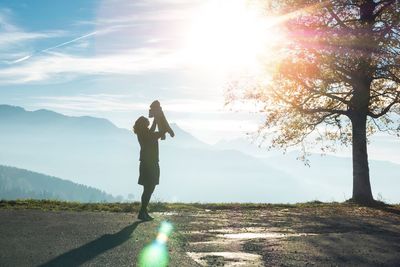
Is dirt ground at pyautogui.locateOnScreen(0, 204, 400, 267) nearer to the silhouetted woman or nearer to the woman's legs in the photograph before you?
the woman's legs

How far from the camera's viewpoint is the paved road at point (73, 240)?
7305 mm

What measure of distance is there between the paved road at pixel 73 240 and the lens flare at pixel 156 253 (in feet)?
0.37

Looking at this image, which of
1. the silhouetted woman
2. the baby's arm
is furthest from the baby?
the silhouetted woman

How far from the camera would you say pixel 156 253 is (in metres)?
8.11

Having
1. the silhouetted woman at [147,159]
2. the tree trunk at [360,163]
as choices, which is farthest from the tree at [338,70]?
the silhouetted woman at [147,159]

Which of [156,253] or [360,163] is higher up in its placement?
[360,163]

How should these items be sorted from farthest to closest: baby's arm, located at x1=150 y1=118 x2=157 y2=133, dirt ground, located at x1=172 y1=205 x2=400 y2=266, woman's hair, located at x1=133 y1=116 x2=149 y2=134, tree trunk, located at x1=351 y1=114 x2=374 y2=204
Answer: tree trunk, located at x1=351 y1=114 x2=374 y2=204 < baby's arm, located at x1=150 y1=118 x2=157 y2=133 < woman's hair, located at x1=133 y1=116 x2=149 y2=134 < dirt ground, located at x1=172 y1=205 x2=400 y2=266

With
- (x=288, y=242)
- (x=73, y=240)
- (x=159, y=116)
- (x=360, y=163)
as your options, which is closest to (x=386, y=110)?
(x=360, y=163)

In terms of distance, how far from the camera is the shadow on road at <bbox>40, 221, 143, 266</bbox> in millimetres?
7101

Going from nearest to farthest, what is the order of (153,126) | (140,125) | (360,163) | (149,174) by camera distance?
(149,174) < (140,125) < (153,126) < (360,163)

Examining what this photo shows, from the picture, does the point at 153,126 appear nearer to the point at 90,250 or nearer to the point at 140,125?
the point at 140,125

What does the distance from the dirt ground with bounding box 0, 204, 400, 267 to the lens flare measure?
5.0 inches

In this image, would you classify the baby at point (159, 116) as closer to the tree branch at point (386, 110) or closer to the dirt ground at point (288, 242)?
the dirt ground at point (288, 242)

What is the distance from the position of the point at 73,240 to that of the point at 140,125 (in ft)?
17.5
